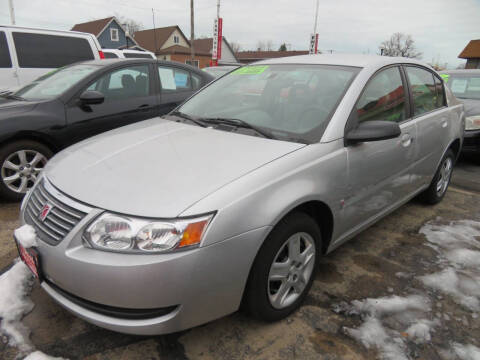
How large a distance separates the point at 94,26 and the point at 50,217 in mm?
43368

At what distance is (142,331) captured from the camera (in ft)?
5.34

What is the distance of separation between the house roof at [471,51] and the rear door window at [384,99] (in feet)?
156

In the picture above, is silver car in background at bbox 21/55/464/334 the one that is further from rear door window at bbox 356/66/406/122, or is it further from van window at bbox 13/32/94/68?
van window at bbox 13/32/94/68

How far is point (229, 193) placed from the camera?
1688 millimetres

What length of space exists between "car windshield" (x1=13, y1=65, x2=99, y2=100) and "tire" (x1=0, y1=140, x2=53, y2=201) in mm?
628

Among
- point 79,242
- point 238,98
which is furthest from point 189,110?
point 79,242

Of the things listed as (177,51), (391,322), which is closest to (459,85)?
(391,322)

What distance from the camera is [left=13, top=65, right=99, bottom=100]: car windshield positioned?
395 centimetres

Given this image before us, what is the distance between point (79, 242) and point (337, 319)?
1542mm

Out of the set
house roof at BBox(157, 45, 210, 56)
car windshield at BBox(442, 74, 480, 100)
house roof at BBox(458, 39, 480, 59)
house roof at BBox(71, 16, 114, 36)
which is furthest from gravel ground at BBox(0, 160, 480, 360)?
house roof at BBox(458, 39, 480, 59)

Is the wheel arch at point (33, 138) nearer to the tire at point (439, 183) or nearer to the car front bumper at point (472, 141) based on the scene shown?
the tire at point (439, 183)

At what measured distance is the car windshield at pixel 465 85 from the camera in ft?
21.4

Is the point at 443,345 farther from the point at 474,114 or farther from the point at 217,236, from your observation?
the point at 474,114

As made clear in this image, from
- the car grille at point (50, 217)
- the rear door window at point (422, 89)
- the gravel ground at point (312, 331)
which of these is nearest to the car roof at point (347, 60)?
the rear door window at point (422, 89)
